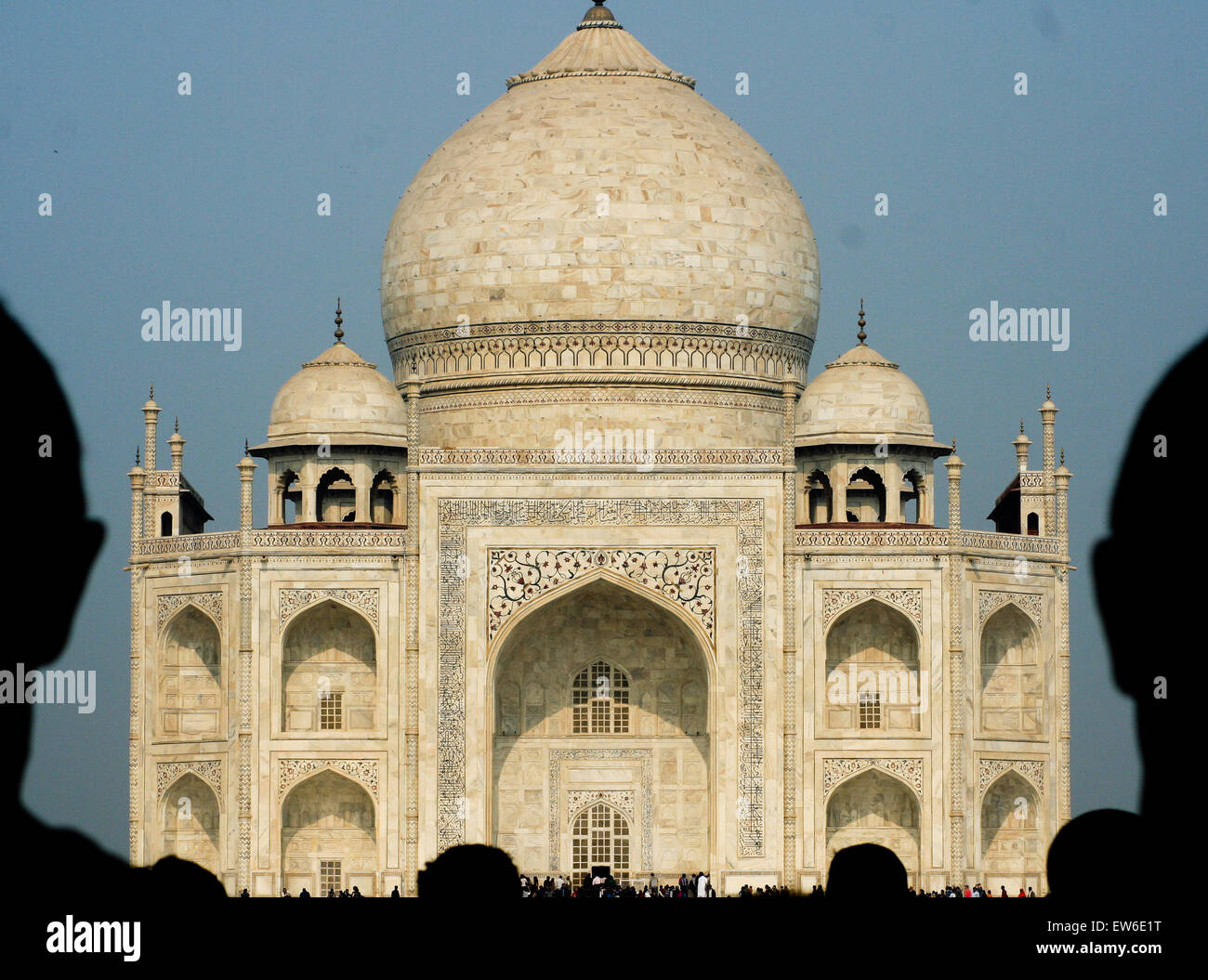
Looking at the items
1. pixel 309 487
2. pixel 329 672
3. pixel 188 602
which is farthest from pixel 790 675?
pixel 188 602

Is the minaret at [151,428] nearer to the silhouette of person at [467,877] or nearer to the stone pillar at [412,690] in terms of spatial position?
the stone pillar at [412,690]

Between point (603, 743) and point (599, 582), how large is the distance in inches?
107

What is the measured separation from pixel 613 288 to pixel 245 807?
9.05m

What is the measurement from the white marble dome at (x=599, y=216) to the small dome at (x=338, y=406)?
1.39 m

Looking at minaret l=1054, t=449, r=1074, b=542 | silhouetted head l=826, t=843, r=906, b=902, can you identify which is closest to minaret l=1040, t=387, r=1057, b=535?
minaret l=1054, t=449, r=1074, b=542

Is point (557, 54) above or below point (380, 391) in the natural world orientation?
above

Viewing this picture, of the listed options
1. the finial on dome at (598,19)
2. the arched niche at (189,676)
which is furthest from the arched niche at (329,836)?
the finial on dome at (598,19)

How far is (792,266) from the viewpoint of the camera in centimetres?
3400

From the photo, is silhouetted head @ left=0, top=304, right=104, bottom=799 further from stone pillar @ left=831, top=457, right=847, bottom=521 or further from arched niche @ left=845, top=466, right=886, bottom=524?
arched niche @ left=845, top=466, right=886, bottom=524

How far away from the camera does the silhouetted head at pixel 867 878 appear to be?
15.4ft
